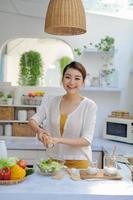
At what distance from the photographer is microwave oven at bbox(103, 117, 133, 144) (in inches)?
138

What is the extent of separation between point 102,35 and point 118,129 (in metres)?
1.21

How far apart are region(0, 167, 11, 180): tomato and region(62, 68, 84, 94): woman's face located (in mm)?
783

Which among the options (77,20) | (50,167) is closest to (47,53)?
(77,20)

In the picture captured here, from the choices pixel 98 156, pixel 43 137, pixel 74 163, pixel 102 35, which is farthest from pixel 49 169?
pixel 102 35

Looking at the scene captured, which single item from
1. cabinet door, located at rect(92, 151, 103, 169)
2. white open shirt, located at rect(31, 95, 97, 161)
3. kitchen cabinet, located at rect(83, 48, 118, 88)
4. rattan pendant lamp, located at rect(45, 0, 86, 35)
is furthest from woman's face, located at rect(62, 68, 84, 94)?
kitchen cabinet, located at rect(83, 48, 118, 88)

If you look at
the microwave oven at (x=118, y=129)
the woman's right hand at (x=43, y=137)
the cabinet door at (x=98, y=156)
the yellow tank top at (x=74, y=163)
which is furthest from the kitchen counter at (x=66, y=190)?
the microwave oven at (x=118, y=129)

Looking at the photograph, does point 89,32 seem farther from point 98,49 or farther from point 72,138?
point 72,138

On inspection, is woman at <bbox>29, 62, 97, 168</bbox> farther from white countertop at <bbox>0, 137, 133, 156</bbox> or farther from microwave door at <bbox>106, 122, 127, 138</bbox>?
microwave door at <bbox>106, 122, 127, 138</bbox>

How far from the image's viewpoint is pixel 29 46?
418 centimetres

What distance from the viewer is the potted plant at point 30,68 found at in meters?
4.05

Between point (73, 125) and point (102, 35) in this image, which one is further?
point (102, 35)

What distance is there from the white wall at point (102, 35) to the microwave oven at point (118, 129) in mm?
313

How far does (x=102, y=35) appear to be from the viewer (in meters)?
4.01

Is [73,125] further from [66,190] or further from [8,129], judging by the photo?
[8,129]
